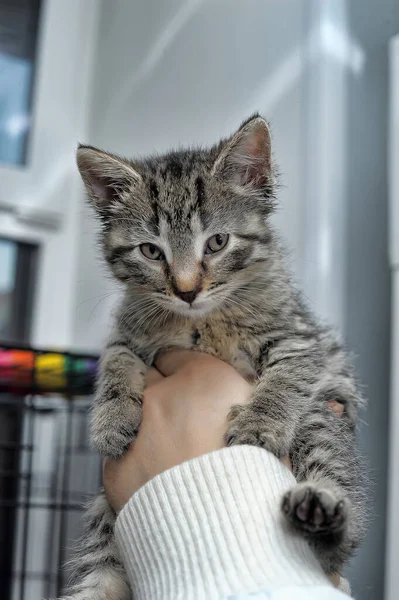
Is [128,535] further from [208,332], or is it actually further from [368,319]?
[368,319]

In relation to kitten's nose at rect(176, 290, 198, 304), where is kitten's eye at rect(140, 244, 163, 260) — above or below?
above

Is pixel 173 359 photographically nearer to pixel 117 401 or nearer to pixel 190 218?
pixel 117 401

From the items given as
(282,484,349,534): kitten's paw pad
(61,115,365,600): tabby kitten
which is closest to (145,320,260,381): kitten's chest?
(61,115,365,600): tabby kitten

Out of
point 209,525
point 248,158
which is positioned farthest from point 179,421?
point 248,158

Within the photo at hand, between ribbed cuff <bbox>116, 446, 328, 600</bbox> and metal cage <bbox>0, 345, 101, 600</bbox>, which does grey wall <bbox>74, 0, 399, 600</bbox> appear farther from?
ribbed cuff <bbox>116, 446, 328, 600</bbox>

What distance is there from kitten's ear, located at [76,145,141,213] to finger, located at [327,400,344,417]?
0.52 m

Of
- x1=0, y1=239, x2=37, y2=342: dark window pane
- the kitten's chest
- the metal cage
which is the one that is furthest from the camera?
x1=0, y1=239, x2=37, y2=342: dark window pane

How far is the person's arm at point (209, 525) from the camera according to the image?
2.64 ft

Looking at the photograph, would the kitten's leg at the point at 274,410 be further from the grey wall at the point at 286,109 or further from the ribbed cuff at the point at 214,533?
the grey wall at the point at 286,109

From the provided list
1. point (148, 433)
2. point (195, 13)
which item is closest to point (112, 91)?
point (195, 13)

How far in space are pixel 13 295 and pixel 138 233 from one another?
1.27m

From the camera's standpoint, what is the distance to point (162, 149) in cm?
203

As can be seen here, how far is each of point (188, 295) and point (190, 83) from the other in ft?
3.41

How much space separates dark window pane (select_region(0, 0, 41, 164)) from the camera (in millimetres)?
2367
